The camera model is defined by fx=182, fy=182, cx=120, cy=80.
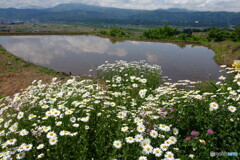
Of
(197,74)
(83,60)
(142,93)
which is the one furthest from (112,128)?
(83,60)

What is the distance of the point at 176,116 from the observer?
12.0 ft

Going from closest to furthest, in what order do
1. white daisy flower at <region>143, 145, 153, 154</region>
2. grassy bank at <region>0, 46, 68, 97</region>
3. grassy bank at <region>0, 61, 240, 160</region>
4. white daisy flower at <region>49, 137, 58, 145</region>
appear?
white daisy flower at <region>143, 145, 153, 154</region>
grassy bank at <region>0, 61, 240, 160</region>
white daisy flower at <region>49, 137, 58, 145</region>
grassy bank at <region>0, 46, 68, 97</region>

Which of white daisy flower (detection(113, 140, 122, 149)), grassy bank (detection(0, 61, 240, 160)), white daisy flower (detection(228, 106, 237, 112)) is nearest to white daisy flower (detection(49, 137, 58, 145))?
grassy bank (detection(0, 61, 240, 160))

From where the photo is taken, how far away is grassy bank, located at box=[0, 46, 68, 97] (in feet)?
33.4

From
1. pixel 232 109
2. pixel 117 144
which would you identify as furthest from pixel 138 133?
pixel 232 109

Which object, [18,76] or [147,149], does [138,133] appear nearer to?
[147,149]

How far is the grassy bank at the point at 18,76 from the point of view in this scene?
1019 cm

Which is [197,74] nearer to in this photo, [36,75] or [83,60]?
[83,60]

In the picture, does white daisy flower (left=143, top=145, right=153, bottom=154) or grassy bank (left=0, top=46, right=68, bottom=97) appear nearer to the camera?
white daisy flower (left=143, top=145, right=153, bottom=154)

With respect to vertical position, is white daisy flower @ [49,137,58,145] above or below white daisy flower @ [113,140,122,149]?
below

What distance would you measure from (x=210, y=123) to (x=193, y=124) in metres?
0.41

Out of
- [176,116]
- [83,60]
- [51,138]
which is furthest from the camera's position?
[83,60]

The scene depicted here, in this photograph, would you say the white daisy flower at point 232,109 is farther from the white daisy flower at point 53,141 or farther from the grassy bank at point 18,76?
the grassy bank at point 18,76

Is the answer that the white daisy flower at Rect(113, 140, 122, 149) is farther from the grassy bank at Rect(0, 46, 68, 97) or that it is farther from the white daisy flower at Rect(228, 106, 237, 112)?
the grassy bank at Rect(0, 46, 68, 97)
